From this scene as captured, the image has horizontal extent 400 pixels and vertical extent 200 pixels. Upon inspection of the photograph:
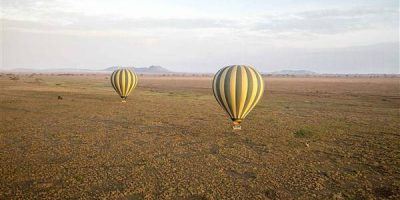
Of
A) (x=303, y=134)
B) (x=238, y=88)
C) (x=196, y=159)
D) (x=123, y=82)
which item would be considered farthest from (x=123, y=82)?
(x=196, y=159)

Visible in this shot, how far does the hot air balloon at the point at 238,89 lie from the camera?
15766 mm

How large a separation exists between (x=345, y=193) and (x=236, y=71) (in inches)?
340

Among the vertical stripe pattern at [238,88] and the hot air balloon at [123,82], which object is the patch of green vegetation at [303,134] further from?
the hot air balloon at [123,82]

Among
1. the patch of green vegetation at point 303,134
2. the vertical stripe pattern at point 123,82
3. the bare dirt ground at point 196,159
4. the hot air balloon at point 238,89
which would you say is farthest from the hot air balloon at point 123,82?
the patch of green vegetation at point 303,134

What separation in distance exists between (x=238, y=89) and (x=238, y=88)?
1.9 inches

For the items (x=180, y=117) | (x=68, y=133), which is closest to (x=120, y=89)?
(x=180, y=117)

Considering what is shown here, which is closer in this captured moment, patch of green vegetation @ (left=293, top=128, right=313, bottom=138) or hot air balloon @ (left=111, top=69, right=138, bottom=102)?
patch of green vegetation @ (left=293, top=128, right=313, bottom=138)

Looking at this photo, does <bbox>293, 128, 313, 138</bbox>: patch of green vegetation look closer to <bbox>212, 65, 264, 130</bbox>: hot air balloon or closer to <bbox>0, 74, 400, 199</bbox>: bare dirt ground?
<bbox>0, 74, 400, 199</bbox>: bare dirt ground

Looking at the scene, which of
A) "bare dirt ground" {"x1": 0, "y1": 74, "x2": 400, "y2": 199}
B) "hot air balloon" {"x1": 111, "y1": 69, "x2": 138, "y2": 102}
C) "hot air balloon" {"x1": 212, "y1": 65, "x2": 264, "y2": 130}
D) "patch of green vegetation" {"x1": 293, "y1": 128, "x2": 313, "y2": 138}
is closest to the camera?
"bare dirt ground" {"x1": 0, "y1": 74, "x2": 400, "y2": 199}

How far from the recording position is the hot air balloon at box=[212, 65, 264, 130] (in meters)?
15.8

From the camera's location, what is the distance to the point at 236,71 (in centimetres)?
1599

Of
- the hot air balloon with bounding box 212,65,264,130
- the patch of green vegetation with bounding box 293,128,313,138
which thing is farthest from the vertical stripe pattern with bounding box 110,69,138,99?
the patch of green vegetation with bounding box 293,128,313,138

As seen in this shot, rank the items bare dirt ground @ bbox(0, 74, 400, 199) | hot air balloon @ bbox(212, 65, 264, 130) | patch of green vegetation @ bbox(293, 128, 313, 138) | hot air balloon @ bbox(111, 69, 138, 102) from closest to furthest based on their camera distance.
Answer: bare dirt ground @ bbox(0, 74, 400, 199), patch of green vegetation @ bbox(293, 128, 313, 138), hot air balloon @ bbox(212, 65, 264, 130), hot air balloon @ bbox(111, 69, 138, 102)

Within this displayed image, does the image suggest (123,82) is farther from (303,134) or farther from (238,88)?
(303,134)
